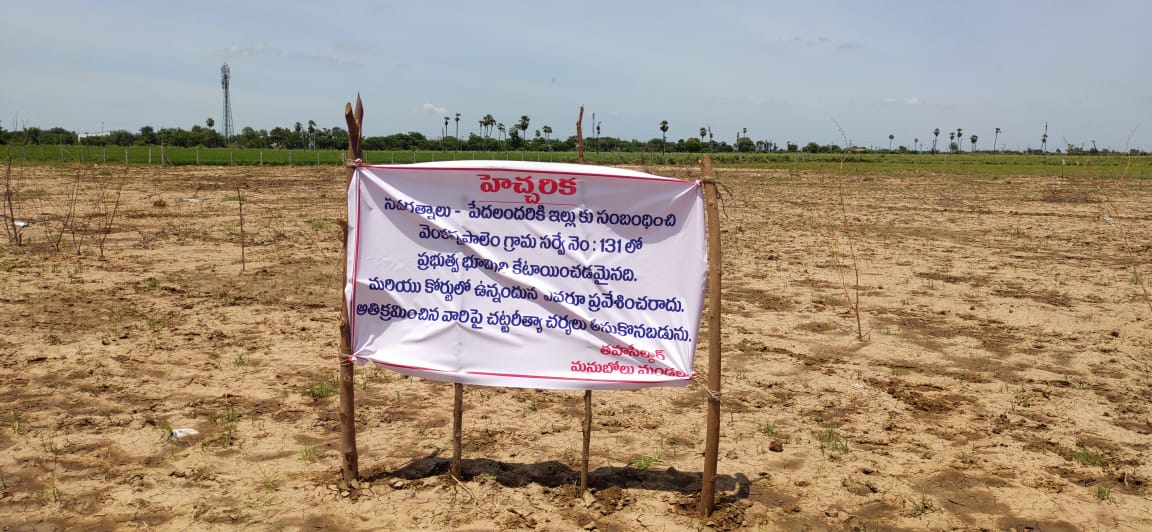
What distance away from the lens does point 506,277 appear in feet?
13.0

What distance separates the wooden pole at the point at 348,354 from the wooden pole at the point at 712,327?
172 cm

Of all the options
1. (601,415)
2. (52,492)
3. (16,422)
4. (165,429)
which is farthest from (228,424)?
(601,415)

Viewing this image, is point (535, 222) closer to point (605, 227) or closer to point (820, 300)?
point (605, 227)

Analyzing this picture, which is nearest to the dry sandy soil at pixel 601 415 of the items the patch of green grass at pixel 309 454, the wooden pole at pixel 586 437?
the patch of green grass at pixel 309 454

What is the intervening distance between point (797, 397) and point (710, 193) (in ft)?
9.17

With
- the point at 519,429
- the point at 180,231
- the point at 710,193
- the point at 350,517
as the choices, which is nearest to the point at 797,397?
the point at 519,429

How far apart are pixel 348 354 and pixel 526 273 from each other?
1.02 metres

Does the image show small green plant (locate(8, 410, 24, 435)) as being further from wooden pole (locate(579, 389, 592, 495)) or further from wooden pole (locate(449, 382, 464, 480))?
wooden pole (locate(579, 389, 592, 495))

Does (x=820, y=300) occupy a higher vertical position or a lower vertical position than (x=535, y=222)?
lower

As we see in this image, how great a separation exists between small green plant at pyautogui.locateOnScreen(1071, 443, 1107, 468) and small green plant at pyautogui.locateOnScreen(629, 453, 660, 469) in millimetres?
2556

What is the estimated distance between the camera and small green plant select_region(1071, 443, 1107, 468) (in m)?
4.79

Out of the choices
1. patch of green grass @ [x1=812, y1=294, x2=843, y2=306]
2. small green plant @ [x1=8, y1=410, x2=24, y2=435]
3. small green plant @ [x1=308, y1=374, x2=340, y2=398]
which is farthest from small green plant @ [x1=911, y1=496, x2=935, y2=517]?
small green plant @ [x1=8, y1=410, x2=24, y2=435]

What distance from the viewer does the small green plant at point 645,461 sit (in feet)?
15.4

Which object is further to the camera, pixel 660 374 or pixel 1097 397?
pixel 1097 397
